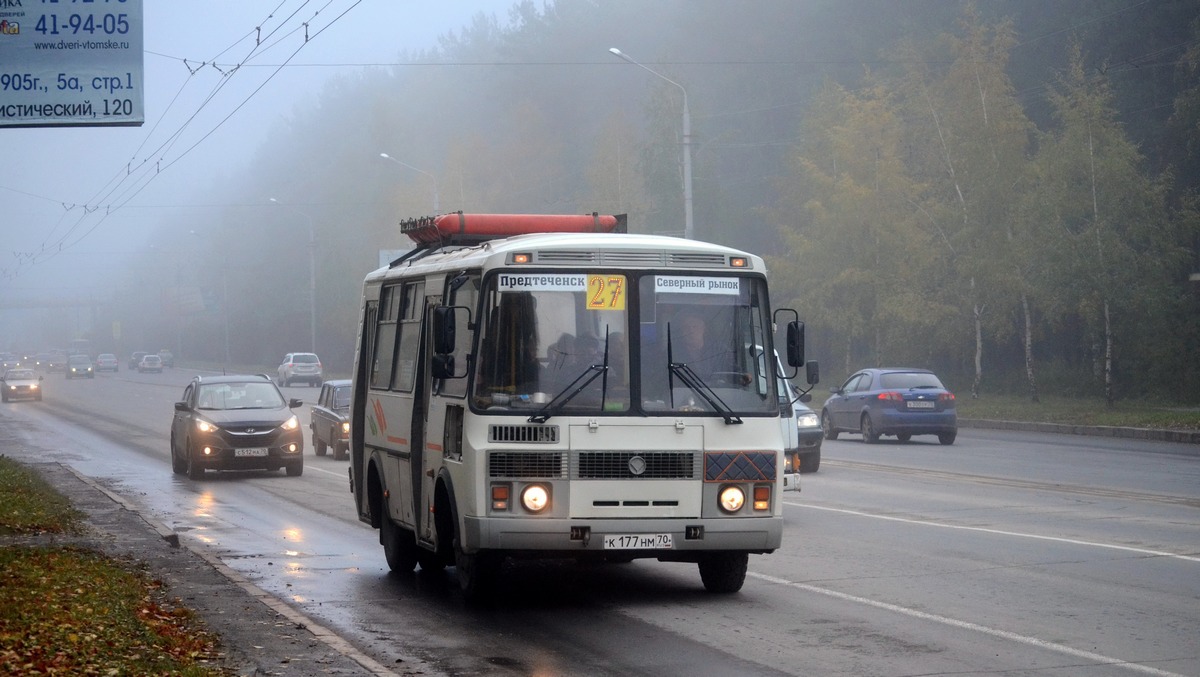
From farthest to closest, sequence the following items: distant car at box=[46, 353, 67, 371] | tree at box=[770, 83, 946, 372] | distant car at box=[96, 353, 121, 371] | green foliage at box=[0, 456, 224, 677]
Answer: distant car at box=[46, 353, 67, 371], distant car at box=[96, 353, 121, 371], tree at box=[770, 83, 946, 372], green foliage at box=[0, 456, 224, 677]

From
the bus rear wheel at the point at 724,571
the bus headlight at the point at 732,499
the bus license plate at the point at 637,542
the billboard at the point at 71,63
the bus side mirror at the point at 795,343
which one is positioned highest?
the billboard at the point at 71,63

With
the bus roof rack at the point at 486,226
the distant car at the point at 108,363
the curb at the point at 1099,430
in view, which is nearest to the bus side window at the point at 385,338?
the bus roof rack at the point at 486,226

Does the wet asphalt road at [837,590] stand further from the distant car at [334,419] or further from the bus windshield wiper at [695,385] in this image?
the distant car at [334,419]

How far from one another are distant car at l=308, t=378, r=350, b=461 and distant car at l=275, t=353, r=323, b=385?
45.8m

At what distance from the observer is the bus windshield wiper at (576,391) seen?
33.1ft

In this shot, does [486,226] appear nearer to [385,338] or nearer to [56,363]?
[385,338]

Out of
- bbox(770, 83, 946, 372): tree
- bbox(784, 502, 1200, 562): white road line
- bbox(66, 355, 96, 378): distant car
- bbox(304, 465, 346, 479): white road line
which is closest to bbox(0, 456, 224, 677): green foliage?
bbox(784, 502, 1200, 562): white road line

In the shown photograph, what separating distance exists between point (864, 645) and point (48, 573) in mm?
6043

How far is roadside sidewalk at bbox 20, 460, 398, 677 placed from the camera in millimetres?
8305

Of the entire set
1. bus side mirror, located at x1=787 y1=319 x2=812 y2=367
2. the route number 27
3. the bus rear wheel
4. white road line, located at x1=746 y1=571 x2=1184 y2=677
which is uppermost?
the route number 27

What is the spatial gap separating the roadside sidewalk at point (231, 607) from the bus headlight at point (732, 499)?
280 cm

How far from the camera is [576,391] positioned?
10148mm

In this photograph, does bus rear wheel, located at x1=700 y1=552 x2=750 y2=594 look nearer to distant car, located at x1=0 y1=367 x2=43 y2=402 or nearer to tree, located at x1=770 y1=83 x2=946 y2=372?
tree, located at x1=770 y1=83 x2=946 y2=372

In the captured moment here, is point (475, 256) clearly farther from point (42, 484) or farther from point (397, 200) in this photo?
point (397, 200)
